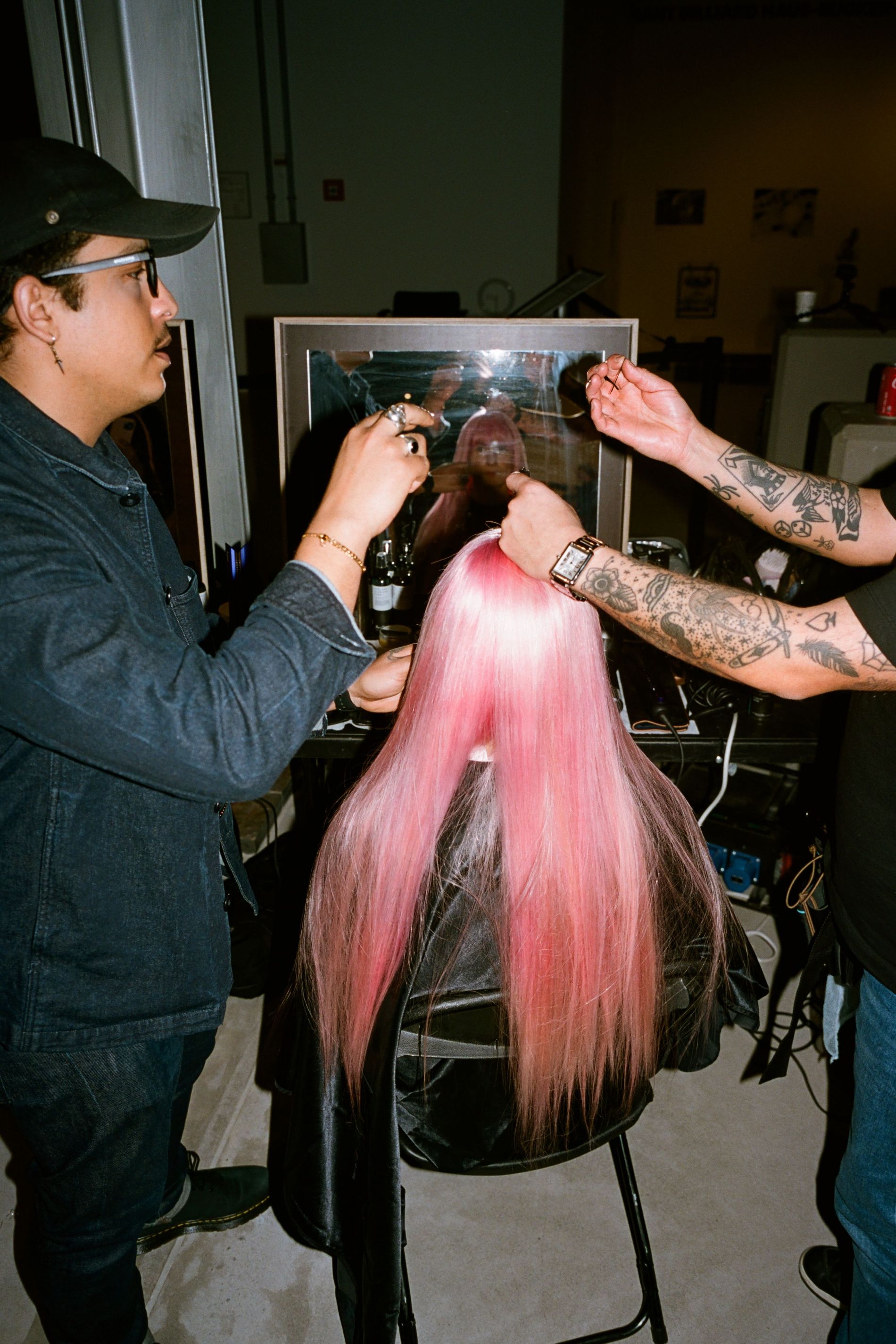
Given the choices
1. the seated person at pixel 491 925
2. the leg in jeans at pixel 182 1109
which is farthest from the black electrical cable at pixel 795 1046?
the leg in jeans at pixel 182 1109

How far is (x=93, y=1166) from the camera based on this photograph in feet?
3.63

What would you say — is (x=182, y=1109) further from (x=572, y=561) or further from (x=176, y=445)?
(x=176, y=445)

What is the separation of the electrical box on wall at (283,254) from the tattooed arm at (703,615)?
439 cm

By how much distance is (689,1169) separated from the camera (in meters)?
1.71

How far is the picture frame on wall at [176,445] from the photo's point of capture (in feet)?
6.12

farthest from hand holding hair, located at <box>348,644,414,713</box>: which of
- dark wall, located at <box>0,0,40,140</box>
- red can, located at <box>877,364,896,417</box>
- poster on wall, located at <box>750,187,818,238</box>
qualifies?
poster on wall, located at <box>750,187,818,238</box>

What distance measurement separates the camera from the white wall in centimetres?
440

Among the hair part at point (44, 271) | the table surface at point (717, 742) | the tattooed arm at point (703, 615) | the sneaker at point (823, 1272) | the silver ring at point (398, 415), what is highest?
the hair part at point (44, 271)

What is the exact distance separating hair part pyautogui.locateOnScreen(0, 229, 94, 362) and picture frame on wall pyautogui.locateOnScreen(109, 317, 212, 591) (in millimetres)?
919

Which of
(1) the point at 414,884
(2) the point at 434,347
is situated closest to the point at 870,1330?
(1) the point at 414,884

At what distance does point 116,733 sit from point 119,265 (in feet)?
1.81

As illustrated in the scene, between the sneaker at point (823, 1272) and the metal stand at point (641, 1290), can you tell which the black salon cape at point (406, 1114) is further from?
the sneaker at point (823, 1272)

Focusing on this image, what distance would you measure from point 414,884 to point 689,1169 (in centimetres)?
104

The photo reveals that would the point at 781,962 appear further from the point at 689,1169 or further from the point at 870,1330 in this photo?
the point at 870,1330
